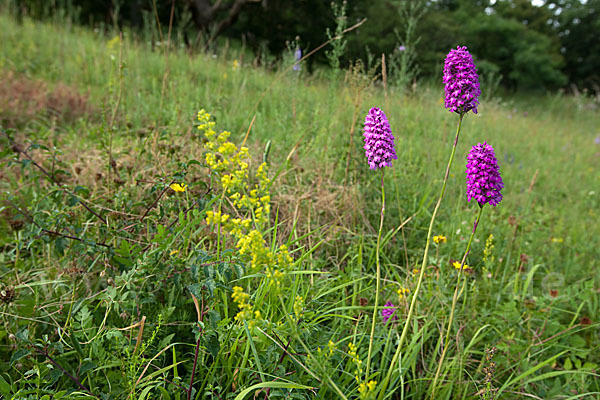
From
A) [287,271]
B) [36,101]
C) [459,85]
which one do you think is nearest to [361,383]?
[287,271]

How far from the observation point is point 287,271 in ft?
3.45

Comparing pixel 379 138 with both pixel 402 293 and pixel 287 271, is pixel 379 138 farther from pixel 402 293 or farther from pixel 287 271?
pixel 402 293

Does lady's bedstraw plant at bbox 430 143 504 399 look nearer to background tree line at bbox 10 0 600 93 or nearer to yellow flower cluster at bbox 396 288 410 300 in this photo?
yellow flower cluster at bbox 396 288 410 300

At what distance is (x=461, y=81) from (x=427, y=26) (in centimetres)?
1541

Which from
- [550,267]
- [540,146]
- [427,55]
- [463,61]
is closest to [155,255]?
[463,61]

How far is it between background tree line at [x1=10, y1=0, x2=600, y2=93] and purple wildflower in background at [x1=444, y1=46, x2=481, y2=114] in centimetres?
224

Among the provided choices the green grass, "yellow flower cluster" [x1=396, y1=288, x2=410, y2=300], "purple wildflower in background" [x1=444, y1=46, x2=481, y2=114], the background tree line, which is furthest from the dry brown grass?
"purple wildflower in background" [x1=444, y1=46, x2=481, y2=114]

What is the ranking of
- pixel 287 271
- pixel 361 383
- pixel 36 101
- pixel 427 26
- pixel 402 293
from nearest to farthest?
pixel 361 383 < pixel 287 271 < pixel 402 293 < pixel 36 101 < pixel 427 26

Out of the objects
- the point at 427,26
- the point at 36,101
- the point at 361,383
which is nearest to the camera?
the point at 361,383

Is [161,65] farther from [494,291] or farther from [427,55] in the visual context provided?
A: [427,55]

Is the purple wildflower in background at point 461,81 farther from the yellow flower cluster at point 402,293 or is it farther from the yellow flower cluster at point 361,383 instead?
the yellow flower cluster at point 402,293

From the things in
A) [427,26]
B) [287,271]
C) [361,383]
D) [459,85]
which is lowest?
[361,383]

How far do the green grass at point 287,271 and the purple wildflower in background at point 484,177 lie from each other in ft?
1.84

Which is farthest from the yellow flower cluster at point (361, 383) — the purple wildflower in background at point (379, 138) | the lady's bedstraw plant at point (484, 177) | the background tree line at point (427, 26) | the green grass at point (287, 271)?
the background tree line at point (427, 26)
